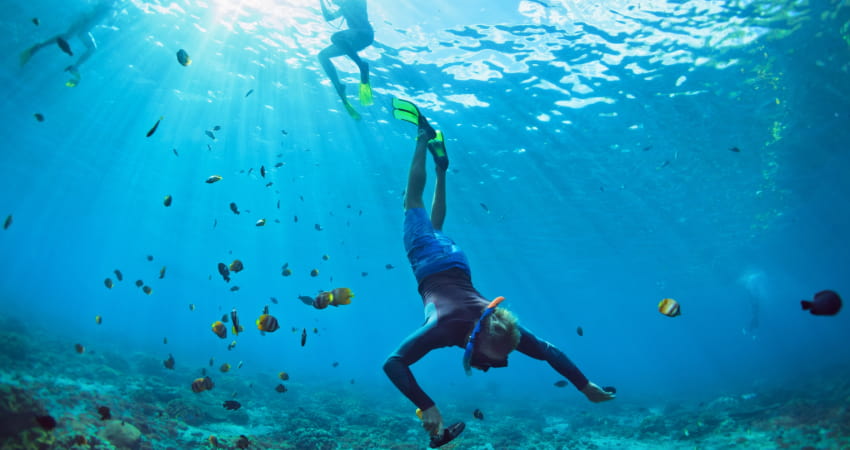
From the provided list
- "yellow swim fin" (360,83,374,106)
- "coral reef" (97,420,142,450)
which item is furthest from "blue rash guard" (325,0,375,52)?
"coral reef" (97,420,142,450)

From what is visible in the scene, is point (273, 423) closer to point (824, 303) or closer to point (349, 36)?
point (349, 36)

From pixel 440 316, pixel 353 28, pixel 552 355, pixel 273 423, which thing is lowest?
pixel 273 423

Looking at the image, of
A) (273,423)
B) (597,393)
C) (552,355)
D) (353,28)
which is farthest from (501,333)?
(273,423)

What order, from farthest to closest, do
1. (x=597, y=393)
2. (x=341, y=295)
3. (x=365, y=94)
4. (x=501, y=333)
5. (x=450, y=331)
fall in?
(x=365, y=94) < (x=341, y=295) < (x=597, y=393) < (x=450, y=331) < (x=501, y=333)

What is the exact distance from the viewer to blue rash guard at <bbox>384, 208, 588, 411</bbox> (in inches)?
150

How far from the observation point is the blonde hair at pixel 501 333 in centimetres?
369

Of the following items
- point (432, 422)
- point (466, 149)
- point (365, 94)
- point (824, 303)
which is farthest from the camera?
point (466, 149)

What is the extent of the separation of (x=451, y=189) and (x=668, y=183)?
13360 millimetres

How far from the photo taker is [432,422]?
141 inches

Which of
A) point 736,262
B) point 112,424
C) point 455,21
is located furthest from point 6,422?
point 736,262

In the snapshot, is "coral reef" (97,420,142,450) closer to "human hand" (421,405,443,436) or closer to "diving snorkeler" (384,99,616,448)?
"diving snorkeler" (384,99,616,448)

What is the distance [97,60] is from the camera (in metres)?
18.3

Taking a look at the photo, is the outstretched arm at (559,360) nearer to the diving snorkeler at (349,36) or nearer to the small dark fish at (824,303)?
the small dark fish at (824,303)

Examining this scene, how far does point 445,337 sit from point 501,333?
69 centimetres
